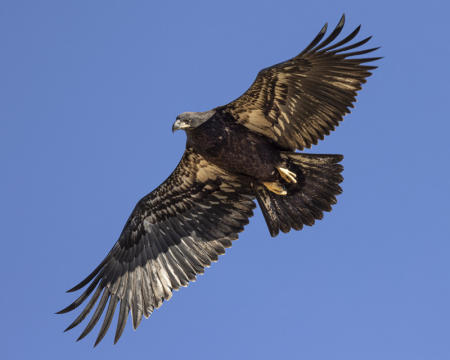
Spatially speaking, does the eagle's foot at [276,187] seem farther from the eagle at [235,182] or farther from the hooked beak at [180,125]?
the hooked beak at [180,125]

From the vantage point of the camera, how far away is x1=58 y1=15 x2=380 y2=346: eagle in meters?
9.99

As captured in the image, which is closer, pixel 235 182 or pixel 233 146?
pixel 233 146

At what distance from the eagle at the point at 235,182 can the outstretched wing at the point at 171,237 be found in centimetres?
2

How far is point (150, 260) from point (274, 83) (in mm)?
3661

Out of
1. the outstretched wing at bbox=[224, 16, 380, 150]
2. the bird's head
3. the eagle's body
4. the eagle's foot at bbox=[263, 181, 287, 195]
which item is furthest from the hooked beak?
the eagle's foot at bbox=[263, 181, 287, 195]

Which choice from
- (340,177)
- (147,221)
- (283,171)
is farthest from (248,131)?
(147,221)

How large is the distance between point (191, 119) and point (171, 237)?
2292mm

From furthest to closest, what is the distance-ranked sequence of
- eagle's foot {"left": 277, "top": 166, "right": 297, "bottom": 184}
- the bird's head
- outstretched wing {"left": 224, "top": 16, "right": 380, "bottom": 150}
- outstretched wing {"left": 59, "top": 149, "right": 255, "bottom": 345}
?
outstretched wing {"left": 59, "top": 149, "right": 255, "bottom": 345}, eagle's foot {"left": 277, "top": 166, "right": 297, "bottom": 184}, the bird's head, outstretched wing {"left": 224, "top": 16, "right": 380, "bottom": 150}

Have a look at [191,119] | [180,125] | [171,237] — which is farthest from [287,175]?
[171,237]

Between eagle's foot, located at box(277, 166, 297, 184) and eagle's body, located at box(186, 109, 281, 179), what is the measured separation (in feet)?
0.33

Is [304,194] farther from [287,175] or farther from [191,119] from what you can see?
[191,119]

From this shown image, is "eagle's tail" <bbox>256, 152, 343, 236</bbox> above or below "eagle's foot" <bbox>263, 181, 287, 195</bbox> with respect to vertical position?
below

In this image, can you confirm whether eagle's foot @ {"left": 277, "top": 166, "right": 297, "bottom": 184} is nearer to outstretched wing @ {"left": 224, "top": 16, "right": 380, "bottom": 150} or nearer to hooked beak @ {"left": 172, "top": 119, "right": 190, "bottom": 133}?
outstretched wing @ {"left": 224, "top": 16, "right": 380, "bottom": 150}

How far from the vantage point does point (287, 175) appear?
34.7 feet
